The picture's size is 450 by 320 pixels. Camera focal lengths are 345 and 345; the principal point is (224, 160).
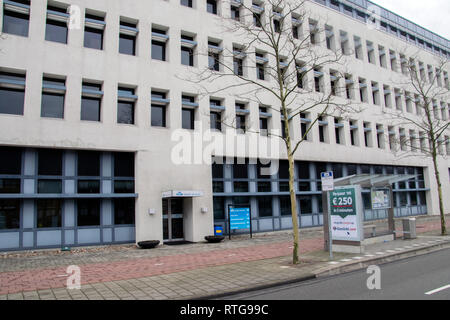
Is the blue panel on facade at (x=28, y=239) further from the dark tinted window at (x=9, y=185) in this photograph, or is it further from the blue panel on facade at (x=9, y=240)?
the dark tinted window at (x=9, y=185)

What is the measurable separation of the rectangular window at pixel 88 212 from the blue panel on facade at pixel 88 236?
28cm

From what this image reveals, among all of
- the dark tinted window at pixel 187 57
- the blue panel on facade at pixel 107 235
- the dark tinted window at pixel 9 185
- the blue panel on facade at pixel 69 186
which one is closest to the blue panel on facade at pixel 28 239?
the dark tinted window at pixel 9 185

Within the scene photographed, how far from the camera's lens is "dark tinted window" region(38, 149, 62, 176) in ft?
50.3

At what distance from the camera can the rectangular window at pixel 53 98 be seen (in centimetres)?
1571

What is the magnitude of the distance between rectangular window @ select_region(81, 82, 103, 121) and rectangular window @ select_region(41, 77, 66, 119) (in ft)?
3.00

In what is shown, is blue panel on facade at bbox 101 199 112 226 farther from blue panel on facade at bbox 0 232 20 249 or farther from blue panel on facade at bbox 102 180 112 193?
blue panel on facade at bbox 0 232 20 249

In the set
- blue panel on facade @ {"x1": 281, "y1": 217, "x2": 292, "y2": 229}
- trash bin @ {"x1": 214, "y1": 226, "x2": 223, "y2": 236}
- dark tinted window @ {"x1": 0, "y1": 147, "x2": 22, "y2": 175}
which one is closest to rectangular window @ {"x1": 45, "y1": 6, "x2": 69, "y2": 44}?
dark tinted window @ {"x1": 0, "y1": 147, "x2": 22, "y2": 175}

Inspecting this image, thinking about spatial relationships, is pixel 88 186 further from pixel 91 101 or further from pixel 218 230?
pixel 218 230

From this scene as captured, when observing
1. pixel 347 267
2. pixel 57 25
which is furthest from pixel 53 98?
pixel 347 267

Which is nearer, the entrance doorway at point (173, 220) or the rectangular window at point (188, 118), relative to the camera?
the entrance doorway at point (173, 220)

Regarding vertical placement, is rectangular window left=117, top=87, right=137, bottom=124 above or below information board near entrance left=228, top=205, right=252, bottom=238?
above

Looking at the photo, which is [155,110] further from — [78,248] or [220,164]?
[78,248]

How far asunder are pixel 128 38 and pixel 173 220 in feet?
32.9

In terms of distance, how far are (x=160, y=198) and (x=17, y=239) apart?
6271mm
